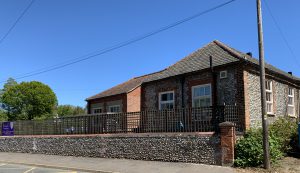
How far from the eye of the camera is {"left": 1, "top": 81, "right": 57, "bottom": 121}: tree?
193 feet

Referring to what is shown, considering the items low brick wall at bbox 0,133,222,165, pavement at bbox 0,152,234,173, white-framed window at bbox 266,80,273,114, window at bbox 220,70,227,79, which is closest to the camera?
pavement at bbox 0,152,234,173

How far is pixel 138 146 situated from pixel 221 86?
17.6 feet

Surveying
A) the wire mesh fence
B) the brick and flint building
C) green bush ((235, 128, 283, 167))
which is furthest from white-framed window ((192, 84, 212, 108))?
green bush ((235, 128, 283, 167))

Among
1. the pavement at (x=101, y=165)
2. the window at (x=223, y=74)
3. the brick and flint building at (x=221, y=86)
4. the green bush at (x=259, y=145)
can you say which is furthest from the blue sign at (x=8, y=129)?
the green bush at (x=259, y=145)

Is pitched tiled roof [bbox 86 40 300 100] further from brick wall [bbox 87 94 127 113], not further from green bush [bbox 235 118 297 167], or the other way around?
brick wall [bbox 87 94 127 113]

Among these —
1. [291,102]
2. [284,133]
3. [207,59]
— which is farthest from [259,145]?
[291,102]

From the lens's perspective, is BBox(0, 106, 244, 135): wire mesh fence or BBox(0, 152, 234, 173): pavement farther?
BBox(0, 106, 244, 135): wire mesh fence

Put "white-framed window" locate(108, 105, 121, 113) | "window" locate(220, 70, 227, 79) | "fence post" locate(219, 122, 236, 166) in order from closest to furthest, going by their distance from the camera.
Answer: "fence post" locate(219, 122, 236, 166)
"window" locate(220, 70, 227, 79)
"white-framed window" locate(108, 105, 121, 113)

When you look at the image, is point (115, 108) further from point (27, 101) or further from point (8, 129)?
point (27, 101)

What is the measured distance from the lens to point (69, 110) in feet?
261

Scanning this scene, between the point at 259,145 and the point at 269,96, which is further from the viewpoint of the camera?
the point at 269,96

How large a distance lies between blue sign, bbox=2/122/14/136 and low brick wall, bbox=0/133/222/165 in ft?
11.9

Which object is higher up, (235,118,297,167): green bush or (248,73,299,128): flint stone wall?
(248,73,299,128): flint stone wall

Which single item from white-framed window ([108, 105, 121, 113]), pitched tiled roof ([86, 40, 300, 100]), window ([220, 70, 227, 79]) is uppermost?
pitched tiled roof ([86, 40, 300, 100])
